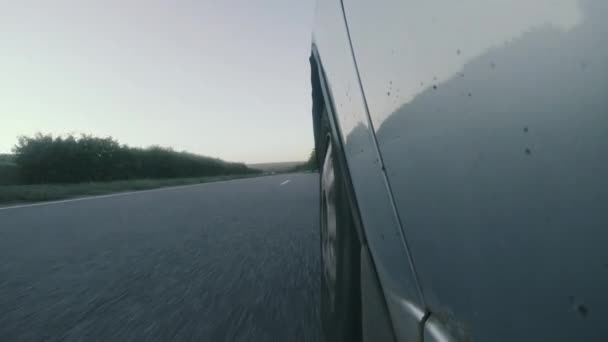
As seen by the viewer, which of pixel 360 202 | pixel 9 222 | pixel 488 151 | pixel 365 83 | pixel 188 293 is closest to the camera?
pixel 488 151

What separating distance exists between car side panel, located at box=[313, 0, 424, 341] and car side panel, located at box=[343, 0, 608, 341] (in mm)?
65

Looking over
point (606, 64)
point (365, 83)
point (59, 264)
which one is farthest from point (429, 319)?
point (59, 264)

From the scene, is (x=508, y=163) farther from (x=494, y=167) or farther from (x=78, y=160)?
(x=78, y=160)

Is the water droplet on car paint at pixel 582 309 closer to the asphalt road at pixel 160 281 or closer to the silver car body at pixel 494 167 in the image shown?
the silver car body at pixel 494 167

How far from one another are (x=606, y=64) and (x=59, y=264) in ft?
9.88

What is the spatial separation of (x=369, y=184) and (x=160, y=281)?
1701 mm

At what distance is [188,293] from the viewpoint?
1934 mm

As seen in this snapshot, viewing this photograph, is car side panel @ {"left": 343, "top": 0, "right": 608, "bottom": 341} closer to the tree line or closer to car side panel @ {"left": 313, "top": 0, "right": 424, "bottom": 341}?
car side panel @ {"left": 313, "top": 0, "right": 424, "bottom": 341}

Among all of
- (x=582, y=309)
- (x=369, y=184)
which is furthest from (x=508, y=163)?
(x=369, y=184)

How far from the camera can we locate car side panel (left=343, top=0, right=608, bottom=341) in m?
0.35

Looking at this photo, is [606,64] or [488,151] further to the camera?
[488,151]

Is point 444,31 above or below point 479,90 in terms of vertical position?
above

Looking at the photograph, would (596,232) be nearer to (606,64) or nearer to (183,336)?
(606,64)

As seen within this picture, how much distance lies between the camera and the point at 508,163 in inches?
17.5
